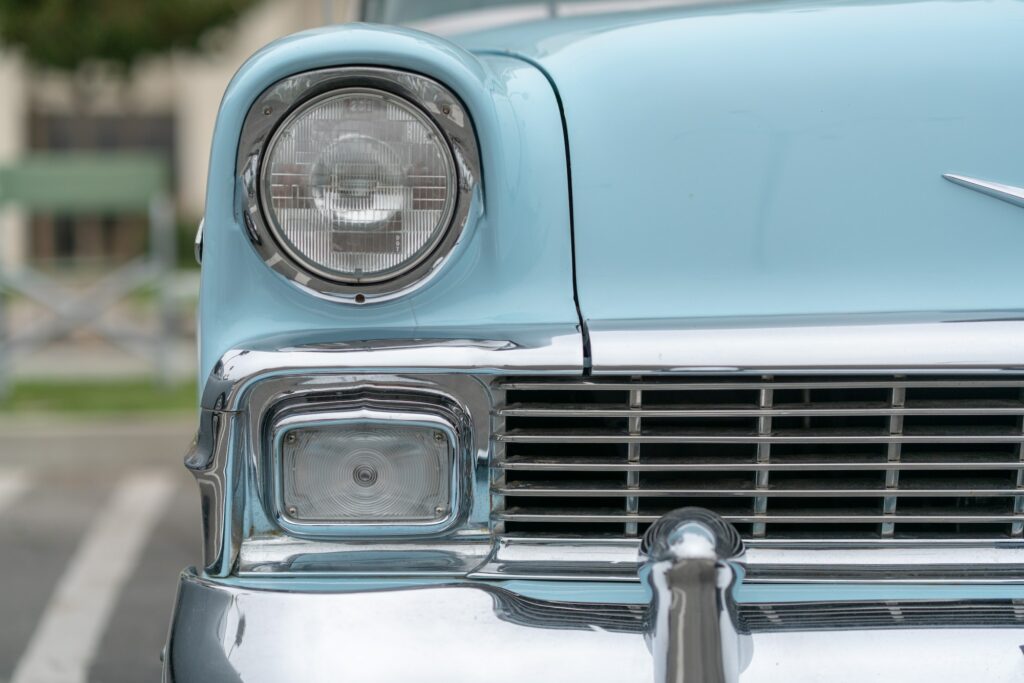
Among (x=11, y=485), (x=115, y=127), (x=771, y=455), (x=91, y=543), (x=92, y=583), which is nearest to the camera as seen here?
(x=771, y=455)

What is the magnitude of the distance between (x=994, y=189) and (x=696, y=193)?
385 millimetres

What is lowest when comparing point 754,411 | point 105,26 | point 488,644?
point 488,644

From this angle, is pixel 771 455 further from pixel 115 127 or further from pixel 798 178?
pixel 115 127

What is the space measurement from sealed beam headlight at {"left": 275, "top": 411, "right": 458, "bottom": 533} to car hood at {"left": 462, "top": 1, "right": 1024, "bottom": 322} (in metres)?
0.28

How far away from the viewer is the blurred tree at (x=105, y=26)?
972 centimetres

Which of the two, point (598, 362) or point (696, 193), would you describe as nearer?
point (598, 362)

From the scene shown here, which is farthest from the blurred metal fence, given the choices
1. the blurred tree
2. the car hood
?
the car hood

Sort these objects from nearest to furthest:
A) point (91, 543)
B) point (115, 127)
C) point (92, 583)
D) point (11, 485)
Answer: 1. point (92, 583)
2. point (91, 543)
3. point (11, 485)
4. point (115, 127)

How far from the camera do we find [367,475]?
144 cm

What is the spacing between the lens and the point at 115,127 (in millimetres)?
15086

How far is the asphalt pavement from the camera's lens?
9.00 ft

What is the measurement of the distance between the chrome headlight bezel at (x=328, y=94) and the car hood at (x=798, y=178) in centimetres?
15

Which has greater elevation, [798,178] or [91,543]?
[798,178]

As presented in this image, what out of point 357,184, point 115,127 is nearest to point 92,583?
point 357,184
